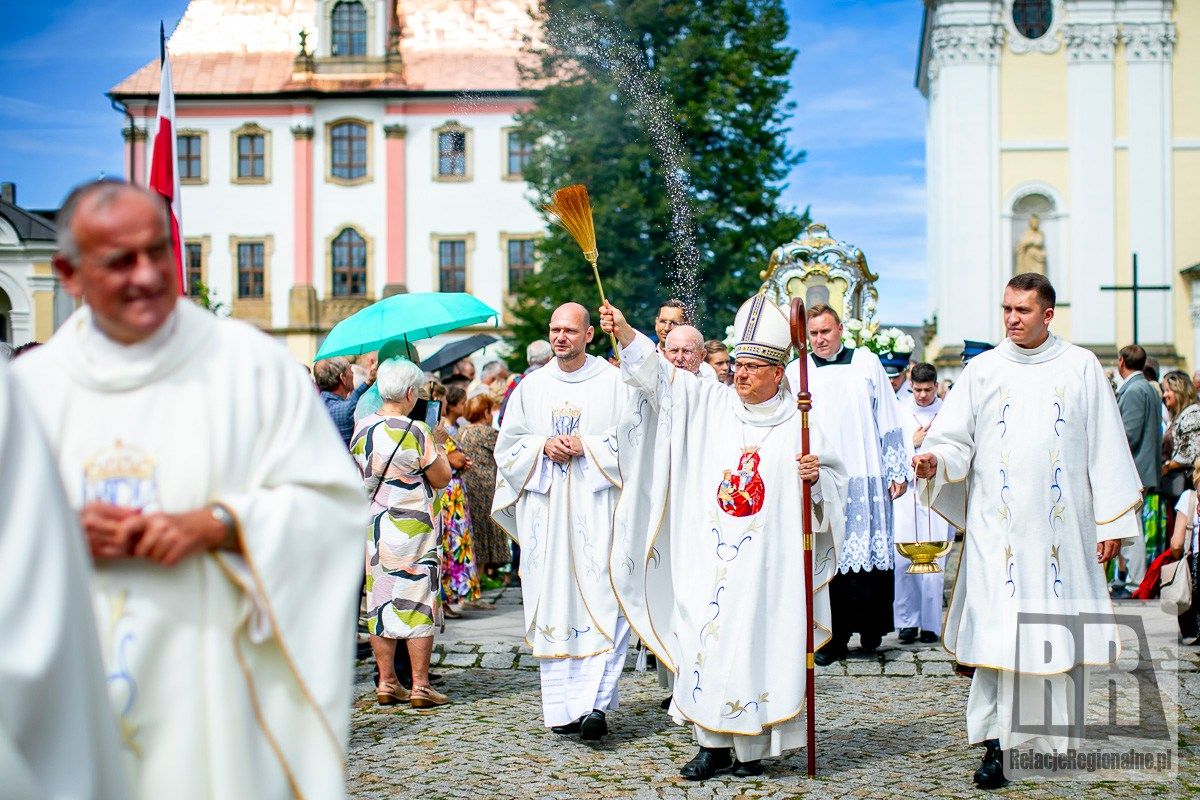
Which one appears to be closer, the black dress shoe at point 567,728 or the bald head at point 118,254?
the bald head at point 118,254

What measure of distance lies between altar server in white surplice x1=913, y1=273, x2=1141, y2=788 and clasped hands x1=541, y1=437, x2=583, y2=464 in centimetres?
194

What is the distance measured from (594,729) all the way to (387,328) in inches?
141

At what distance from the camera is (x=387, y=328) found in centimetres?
943

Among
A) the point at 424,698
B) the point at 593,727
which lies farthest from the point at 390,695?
the point at 593,727

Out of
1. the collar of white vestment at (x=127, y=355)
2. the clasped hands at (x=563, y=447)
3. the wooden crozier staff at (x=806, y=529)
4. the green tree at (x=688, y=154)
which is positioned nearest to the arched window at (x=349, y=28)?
the green tree at (x=688, y=154)

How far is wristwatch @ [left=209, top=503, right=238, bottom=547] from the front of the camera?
298cm

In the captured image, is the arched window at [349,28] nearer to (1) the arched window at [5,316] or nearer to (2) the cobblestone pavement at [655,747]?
(1) the arched window at [5,316]

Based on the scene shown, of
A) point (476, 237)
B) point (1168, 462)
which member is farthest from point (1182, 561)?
point (476, 237)

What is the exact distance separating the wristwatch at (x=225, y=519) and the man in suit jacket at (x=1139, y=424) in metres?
9.64

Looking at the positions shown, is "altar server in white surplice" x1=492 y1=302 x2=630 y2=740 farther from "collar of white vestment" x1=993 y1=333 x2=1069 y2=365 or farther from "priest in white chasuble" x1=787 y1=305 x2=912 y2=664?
"priest in white chasuble" x1=787 y1=305 x2=912 y2=664

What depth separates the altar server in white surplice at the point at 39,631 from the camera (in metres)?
2.38

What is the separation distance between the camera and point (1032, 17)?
110 feet

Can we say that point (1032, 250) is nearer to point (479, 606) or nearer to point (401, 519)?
point (479, 606)

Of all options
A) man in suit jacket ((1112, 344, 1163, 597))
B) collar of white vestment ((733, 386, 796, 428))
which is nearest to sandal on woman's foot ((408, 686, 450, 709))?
collar of white vestment ((733, 386, 796, 428))
